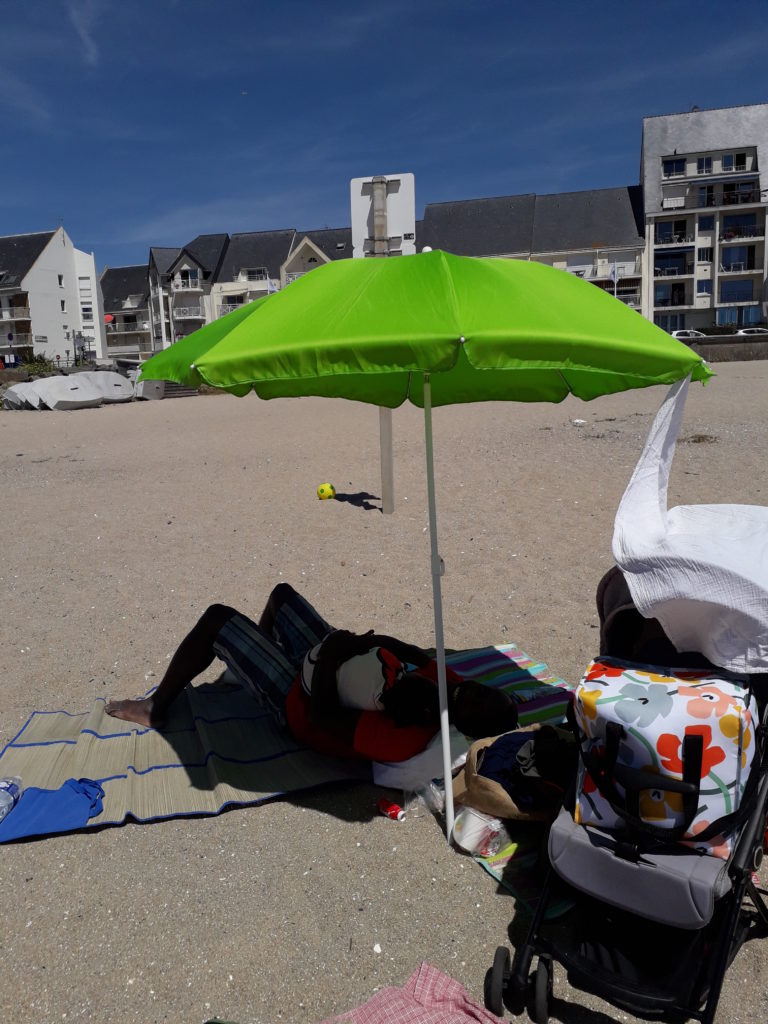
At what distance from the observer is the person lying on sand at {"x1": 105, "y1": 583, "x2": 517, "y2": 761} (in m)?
3.33

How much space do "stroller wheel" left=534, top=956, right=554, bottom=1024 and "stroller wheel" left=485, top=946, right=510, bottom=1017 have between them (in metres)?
0.09

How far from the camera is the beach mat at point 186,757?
11.5 ft

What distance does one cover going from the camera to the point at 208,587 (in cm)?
674

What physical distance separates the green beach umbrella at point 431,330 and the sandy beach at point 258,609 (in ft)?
2.49

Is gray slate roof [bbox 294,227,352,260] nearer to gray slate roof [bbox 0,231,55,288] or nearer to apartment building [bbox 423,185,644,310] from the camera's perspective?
apartment building [bbox 423,185,644,310]

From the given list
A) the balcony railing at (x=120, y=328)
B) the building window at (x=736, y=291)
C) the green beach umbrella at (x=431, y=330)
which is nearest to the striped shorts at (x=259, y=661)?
the green beach umbrella at (x=431, y=330)

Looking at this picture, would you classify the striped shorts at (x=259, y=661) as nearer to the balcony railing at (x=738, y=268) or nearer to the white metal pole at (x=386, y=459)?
the white metal pole at (x=386, y=459)

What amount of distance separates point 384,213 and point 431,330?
4.23m

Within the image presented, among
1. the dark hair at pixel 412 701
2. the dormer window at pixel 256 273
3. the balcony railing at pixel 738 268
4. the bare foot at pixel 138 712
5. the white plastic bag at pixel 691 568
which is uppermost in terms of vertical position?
the dormer window at pixel 256 273

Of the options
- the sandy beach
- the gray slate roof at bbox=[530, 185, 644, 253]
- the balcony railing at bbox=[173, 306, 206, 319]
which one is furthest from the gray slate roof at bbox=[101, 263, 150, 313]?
the sandy beach

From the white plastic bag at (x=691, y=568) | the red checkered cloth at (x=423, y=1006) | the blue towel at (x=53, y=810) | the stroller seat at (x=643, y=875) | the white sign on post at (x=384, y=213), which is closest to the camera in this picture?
the stroller seat at (x=643, y=875)

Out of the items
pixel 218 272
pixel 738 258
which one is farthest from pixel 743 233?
pixel 218 272

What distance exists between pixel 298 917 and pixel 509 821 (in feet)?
2.92

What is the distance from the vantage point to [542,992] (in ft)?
7.73
